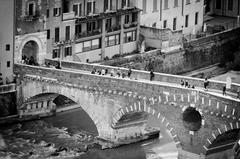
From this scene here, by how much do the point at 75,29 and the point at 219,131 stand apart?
2807 cm

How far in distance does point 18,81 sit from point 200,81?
2059 centimetres

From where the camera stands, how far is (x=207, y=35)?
146 m

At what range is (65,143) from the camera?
112 m

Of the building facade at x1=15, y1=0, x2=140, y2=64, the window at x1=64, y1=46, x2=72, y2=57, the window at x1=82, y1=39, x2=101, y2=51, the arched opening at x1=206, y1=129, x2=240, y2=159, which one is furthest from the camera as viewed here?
the window at x1=82, y1=39, x2=101, y2=51

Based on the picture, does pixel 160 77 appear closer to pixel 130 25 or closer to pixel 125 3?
pixel 130 25

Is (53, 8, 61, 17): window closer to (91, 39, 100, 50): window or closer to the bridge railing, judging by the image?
the bridge railing

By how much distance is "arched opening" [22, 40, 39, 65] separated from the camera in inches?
4724

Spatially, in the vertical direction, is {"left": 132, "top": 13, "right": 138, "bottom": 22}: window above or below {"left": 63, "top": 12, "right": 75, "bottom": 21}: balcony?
below

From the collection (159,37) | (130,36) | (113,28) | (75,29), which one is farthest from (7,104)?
(159,37)

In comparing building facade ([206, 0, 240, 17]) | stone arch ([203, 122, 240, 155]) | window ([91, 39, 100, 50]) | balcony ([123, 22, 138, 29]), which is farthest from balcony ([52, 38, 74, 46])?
building facade ([206, 0, 240, 17])

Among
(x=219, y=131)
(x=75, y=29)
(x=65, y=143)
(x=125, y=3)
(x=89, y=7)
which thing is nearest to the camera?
(x=219, y=131)

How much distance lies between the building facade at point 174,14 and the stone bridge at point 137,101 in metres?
22.3

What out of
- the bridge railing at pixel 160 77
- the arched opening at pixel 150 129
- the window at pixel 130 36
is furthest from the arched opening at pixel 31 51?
the window at pixel 130 36

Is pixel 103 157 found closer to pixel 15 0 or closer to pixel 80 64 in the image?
pixel 80 64
